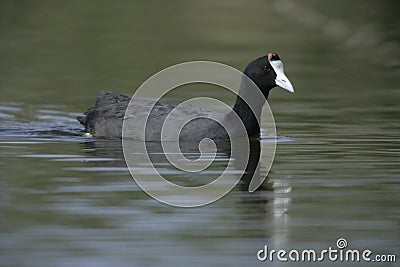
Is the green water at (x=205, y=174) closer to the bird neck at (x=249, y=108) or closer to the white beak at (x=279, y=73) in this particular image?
the bird neck at (x=249, y=108)

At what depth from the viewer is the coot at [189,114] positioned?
9500mm

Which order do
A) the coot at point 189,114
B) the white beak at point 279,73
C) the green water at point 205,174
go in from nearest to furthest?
the green water at point 205,174 → the coot at point 189,114 → the white beak at point 279,73

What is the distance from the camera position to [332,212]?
21.6 ft

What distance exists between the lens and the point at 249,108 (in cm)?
982

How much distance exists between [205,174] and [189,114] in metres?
1.64

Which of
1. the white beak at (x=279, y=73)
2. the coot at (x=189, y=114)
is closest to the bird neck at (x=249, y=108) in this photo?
the coot at (x=189, y=114)

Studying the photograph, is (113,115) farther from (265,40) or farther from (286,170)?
(265,40)

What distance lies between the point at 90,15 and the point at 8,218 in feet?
50.7

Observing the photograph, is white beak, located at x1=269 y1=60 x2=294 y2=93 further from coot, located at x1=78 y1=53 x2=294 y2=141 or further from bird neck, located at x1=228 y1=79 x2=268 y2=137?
bird neck, located at x1=228 y1=79 x2=268 y2=137

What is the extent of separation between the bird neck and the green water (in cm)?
32

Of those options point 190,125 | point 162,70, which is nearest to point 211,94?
point 162,70

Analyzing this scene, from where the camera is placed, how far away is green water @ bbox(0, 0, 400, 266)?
5879 millimetres

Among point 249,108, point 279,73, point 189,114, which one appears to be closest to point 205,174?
point 189,114

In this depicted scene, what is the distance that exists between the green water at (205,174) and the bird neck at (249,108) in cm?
32
